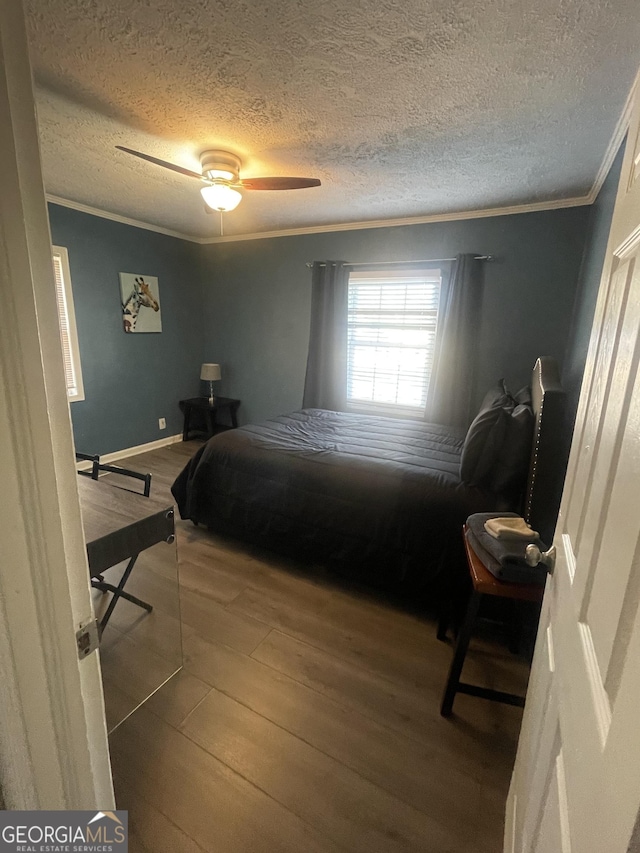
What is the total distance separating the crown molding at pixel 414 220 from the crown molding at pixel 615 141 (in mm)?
256

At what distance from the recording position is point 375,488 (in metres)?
2.14

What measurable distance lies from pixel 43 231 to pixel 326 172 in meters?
2.61

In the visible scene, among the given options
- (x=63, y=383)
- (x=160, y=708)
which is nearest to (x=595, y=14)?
(x=63, y=383)

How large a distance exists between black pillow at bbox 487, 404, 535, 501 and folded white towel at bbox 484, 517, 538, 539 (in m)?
0.32

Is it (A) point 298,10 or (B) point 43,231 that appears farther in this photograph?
(A) point 298,10

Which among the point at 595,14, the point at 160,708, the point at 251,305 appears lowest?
the point at 160,708

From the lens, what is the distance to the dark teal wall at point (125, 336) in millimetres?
3607

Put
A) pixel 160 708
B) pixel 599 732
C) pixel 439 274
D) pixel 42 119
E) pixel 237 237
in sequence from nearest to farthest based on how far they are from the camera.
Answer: pixel 599 732, pixel 160 708, pixel 42 119, pixel 439 274, pixel 237 237

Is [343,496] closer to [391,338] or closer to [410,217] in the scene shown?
[391,338]

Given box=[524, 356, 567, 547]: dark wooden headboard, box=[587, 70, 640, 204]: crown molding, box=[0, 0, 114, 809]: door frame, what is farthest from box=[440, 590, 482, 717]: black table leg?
box=[587, 70, 640, 204]: crown molding

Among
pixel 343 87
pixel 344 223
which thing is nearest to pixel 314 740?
pixel 343 87

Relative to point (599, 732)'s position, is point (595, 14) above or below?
above

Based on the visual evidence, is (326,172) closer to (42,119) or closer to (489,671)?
(42,119)

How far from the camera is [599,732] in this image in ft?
1.58
